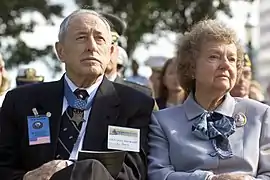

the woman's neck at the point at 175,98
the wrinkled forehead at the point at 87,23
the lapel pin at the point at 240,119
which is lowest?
the lapel pin at the point at 240,119

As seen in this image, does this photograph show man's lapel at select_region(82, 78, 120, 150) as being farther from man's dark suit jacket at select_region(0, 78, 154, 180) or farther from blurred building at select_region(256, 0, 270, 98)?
blurred building at select_region(256, 0, 270, 98)

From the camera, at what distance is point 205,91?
375 cm

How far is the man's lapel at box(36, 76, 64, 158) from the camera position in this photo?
3.59m

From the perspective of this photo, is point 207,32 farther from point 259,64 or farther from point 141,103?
point 259,64

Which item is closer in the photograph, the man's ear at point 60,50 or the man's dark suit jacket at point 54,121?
the man's dark suit jacket at point 54,121

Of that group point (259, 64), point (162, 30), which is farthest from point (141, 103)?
point (162, 30)

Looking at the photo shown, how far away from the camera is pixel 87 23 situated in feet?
11.9

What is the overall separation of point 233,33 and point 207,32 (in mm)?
138

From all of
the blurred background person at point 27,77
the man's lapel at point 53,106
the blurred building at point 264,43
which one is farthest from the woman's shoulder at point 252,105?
the blurred building at point 264,43

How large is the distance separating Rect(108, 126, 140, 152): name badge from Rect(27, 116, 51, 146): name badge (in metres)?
0.32

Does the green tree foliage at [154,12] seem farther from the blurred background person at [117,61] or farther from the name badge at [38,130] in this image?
the name badge at [38,130]

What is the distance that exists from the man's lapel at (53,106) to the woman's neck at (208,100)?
74 centimetres

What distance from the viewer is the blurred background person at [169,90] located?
5.74 meters

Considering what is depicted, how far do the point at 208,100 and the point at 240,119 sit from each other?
20cm
